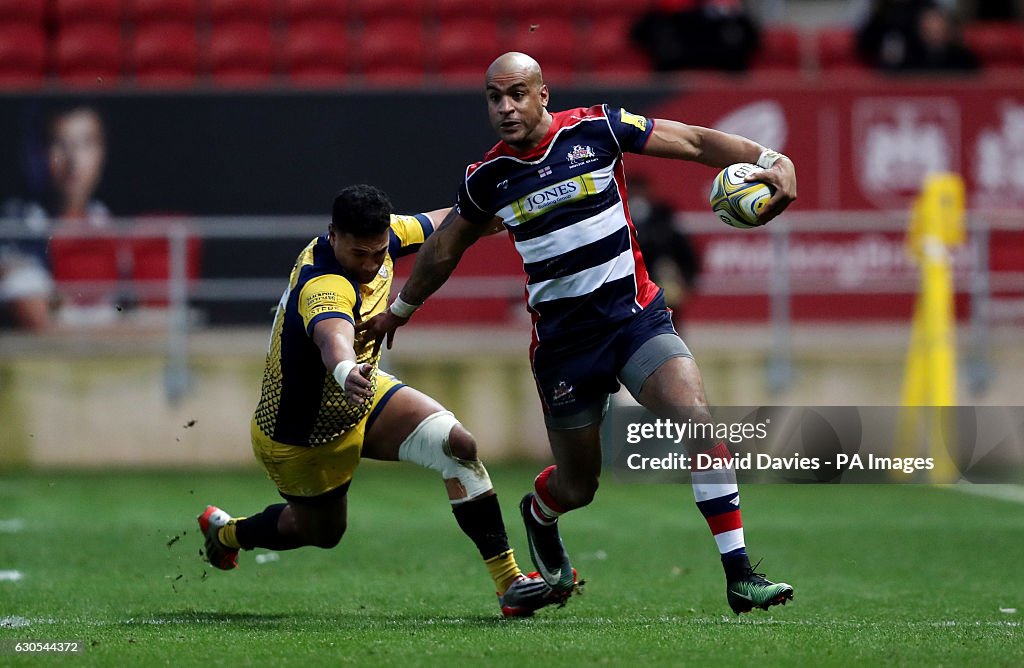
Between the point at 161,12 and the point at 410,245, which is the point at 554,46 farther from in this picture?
the point at 410,245

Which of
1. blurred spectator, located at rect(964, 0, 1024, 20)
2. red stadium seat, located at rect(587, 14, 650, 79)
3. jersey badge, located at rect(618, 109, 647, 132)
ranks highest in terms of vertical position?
blurred spectator, located at rect(964, 0, 1024, 20)

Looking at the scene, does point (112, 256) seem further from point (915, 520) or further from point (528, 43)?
point (915, 520)

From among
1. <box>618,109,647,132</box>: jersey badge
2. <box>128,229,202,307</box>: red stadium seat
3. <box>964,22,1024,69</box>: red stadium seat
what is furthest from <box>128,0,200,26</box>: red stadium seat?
<box>618,109,647,132</box>: jersey badge

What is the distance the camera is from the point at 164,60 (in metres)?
17.8

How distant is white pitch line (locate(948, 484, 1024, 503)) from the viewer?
1323cm

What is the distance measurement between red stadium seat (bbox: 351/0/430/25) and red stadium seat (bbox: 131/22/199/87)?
2.03m

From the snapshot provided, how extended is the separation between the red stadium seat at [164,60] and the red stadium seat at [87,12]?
2.02ft

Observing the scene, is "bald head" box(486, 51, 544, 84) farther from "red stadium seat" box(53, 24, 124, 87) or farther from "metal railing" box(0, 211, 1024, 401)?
"red stadium seat" box(53, 24, 124, 87)

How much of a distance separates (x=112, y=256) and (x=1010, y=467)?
938cm

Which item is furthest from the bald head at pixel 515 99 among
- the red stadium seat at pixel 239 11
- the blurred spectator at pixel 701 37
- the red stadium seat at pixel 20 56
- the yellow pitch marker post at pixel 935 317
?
the red stadium seat at pixel 20 56

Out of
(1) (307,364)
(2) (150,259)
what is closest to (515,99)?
(1) (307,364)

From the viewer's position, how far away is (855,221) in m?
15.9

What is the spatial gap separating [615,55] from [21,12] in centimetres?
697

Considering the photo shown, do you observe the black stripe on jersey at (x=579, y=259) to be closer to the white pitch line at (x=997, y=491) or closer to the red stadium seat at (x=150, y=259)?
the white pitch line at (x=997, y=491)
